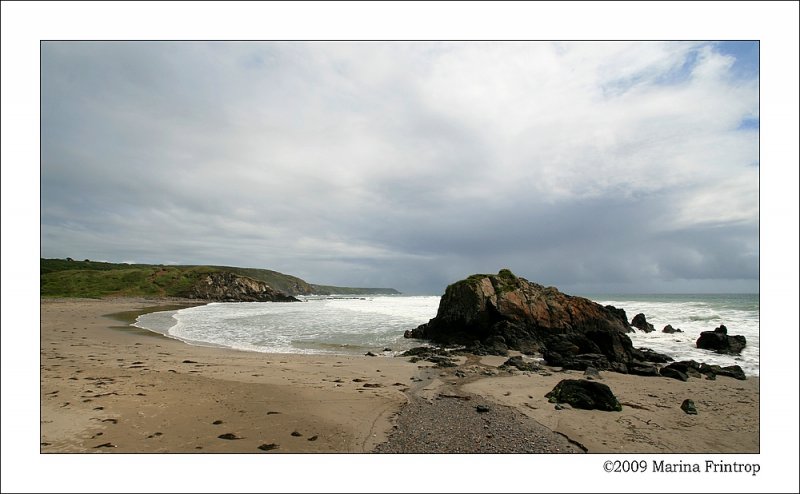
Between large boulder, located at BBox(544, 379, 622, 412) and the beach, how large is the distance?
1.02 feet

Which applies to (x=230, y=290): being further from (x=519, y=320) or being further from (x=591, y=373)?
(x=591, y=373)

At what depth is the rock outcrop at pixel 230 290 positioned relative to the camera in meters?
89.8

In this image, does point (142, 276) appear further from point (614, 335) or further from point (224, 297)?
point (614, 335)

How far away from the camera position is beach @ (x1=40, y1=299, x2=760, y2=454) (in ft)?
23.9

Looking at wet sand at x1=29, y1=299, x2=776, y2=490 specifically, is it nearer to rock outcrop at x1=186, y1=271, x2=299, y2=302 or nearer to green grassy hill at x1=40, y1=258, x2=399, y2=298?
green grassy hill at x1=40, y1=258, x2=399, y2=298

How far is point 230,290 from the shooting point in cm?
9475

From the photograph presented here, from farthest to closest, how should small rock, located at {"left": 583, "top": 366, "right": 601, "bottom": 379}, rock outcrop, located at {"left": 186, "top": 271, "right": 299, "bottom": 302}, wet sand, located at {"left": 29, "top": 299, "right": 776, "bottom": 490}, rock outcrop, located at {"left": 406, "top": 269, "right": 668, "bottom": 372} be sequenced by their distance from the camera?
rock outcrop, located at {"left": 186, "top": 271, "right": 299, "bottom": 302}, rock outcrop, located at {"left": 406, "top": 269, "right": 668, "bottom": 372}, small rock, located at {"left": 583, "top": 366, "right": 601, "bottom": 379}, wet sand, located at {"left": 29, "top": 299, "right": 776, "bottom": 490}

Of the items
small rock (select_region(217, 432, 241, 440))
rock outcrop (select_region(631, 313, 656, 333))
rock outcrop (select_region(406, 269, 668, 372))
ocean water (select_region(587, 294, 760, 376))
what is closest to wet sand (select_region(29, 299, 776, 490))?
small rock (select_region(217, 432, 241, 440))

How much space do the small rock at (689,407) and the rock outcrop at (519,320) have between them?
8292 mm

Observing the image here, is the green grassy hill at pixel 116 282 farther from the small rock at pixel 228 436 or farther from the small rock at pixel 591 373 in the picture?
the small rock at pixel 591 373

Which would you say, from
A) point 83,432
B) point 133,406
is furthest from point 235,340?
point 83,432

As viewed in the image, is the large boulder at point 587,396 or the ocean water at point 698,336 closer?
the large boulder at point 587,396

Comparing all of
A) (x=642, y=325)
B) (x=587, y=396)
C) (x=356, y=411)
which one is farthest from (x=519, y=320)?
(x=356, y=411)

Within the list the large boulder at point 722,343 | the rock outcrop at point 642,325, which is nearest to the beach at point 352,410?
the large boulder at point 722,343
